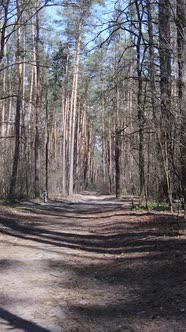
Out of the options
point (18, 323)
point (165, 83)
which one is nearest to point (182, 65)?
point (165, 83)

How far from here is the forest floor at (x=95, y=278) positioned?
5.57 metres

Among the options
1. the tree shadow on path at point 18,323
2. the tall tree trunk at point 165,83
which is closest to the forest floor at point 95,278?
the tree shadow on path at point 18,323

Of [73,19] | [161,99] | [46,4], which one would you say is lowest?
[161,99]

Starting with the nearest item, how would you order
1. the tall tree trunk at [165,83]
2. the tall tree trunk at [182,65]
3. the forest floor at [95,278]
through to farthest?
the forest floor at [95,278] → the tall tree trunk at [182,65] → the tall tree trunk at [165,83]

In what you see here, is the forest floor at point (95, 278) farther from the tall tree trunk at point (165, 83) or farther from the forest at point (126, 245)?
the tall tree trunk at point (165, 83)

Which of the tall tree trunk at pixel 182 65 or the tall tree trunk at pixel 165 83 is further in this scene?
the tall tree trunk at pixel 165 83

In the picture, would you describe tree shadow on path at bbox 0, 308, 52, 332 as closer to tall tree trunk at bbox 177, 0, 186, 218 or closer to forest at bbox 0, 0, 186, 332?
forest at bbox 0, 0, 186, 332

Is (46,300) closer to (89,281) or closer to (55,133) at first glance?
(89,281)

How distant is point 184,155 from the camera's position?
12023 millimetres

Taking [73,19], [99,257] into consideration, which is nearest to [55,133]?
[73,19]

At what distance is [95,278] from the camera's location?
26.0ft

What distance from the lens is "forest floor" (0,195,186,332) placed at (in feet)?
18.3

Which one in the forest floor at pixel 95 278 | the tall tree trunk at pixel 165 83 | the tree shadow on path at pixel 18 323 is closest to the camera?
the tree shadow on path at pixel 18 323

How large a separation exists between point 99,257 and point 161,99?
17.0ft
